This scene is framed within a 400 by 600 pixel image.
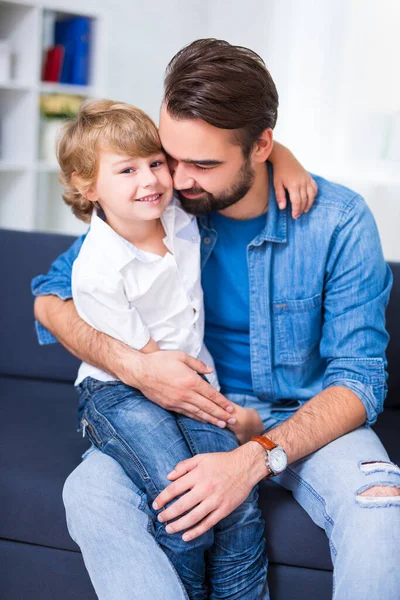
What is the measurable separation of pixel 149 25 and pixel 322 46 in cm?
131

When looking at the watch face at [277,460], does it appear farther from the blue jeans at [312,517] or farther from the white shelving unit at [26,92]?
the white shelving unit at [26,92]

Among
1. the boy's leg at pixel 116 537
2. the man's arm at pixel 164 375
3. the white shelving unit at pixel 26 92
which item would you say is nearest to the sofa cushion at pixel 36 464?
the boy's leg at pixel 116 537

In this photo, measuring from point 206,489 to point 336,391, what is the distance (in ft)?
1.20

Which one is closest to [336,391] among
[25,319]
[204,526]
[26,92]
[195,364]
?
[195,364]

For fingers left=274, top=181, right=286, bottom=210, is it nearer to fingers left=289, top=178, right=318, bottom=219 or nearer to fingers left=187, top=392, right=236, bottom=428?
fingers left=289, top=178, right=318, bottom=219

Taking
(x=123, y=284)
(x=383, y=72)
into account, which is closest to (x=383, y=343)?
(x=123, y=284)

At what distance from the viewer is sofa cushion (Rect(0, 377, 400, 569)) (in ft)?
4.98

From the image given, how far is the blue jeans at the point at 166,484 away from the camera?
1.42 m

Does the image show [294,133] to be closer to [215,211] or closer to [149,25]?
[149,25]

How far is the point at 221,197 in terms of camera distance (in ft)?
5.47

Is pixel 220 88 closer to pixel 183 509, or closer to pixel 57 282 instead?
pixel 57 282

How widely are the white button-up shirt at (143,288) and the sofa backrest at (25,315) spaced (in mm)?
482

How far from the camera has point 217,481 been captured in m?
1.39

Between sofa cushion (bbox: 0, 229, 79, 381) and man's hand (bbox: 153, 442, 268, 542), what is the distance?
0.81 metres
